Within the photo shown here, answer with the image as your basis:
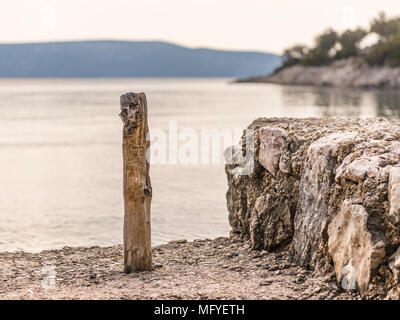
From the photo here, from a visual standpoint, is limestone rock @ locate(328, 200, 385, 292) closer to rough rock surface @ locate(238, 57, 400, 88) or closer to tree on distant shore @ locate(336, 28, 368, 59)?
rough rock surface @ locate(238, 57, 400, 88)

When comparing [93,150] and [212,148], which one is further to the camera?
[212,148]

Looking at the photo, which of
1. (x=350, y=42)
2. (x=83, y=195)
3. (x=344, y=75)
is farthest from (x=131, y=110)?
(x=350, y=42)

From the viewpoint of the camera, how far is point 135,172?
9984mm

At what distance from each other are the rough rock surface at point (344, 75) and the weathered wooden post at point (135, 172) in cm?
10392

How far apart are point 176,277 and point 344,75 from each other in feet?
400

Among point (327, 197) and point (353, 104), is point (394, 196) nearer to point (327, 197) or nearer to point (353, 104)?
point (327, 197)

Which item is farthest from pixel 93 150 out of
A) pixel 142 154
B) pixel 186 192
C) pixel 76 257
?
pixel 142 154

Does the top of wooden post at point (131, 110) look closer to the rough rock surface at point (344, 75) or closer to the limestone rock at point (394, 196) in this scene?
the limestone rock at point (394, 196)

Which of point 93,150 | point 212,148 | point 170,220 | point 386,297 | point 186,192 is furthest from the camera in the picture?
point 212,148

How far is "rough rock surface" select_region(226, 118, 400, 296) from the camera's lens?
8.25m

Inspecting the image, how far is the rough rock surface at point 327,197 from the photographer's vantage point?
325 inches

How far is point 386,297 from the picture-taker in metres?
7.96

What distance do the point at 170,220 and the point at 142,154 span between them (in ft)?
26.7
